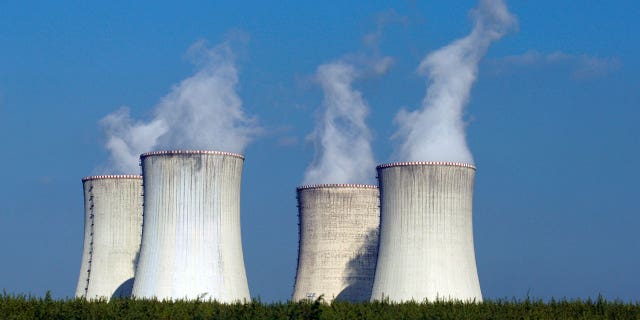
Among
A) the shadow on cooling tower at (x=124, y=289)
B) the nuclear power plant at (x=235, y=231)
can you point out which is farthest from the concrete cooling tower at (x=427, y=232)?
the shadow on cooling tower at (x=124, y=289)

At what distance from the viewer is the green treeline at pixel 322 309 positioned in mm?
25281

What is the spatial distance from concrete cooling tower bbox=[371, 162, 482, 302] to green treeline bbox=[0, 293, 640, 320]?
4.34 m

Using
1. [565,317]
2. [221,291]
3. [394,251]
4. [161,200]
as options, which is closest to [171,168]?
[161,200]

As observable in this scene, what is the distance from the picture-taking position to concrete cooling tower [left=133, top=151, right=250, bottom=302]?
107 feet

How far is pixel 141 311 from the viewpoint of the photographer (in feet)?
87.7

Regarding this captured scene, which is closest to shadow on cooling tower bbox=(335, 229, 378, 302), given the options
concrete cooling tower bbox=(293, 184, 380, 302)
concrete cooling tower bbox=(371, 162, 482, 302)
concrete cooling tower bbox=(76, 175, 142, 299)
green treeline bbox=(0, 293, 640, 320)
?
concrete cooling tower bbox=(293, 184, 380, 302)

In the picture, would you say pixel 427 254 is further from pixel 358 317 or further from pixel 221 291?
A: pixel 358 317

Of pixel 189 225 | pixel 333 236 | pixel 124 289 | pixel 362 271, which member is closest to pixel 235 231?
pixel 189 225

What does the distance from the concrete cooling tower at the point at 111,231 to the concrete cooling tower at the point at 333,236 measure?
17.0 ft

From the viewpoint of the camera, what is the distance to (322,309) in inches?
979

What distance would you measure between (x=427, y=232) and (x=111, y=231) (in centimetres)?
959

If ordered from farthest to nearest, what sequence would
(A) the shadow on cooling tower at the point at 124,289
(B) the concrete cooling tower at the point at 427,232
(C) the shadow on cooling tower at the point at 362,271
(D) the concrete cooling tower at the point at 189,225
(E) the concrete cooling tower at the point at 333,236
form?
(C) the shadow on cooling tower at the point at 362,271, (E) the concrete cooling tower at the point at 333,236, (A) the shadow on cooling tower at the point at 124,289, (D) the concrete cooling tower at the point at 189,225, (B) the concrete cooling tower at the point at 427,232

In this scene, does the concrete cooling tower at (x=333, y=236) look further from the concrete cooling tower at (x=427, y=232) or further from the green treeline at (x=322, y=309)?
the green treeline at (x=322, y=309)

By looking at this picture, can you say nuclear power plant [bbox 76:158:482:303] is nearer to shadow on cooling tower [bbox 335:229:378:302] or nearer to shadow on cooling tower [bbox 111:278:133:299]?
shadow on cooling tower [bbox 111:278:133:299]
